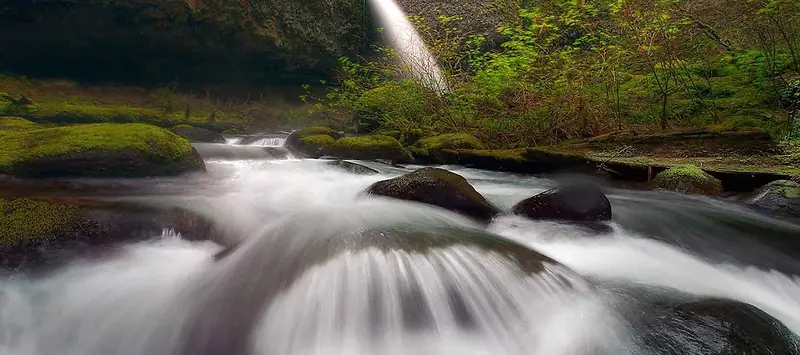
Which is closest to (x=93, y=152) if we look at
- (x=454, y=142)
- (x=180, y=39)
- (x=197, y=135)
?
(x=454, y=142)

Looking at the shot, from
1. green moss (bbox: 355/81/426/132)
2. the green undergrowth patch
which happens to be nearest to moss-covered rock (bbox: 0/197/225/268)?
the green undergrowth patch

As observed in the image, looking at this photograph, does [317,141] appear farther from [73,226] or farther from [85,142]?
[73,226]

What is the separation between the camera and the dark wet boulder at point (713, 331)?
2254 millimetres

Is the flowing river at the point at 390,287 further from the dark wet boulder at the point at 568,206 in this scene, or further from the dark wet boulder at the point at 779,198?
the dark wet boulder at the point at 779,198

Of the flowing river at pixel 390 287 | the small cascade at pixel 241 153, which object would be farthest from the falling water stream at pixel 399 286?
the small cascade at pixel 241 153

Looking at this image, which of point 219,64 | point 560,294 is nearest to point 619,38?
point 560,294

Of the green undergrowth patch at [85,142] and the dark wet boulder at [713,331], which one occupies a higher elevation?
the green undergrowth patch at [85,142]

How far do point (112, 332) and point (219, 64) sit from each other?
1568cm

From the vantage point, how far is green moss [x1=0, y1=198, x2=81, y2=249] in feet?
9.84

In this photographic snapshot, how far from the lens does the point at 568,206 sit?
4422mm

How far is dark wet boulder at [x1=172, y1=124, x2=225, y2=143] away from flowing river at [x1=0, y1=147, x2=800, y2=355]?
8271 millimetres

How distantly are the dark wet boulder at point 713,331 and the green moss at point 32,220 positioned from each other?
377 cm

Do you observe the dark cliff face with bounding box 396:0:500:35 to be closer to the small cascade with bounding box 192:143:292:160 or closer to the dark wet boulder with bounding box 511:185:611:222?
the small cascade with bounding box 192:143:292:160

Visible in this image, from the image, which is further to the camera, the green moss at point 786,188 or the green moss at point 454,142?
the green moss at point 454,142
